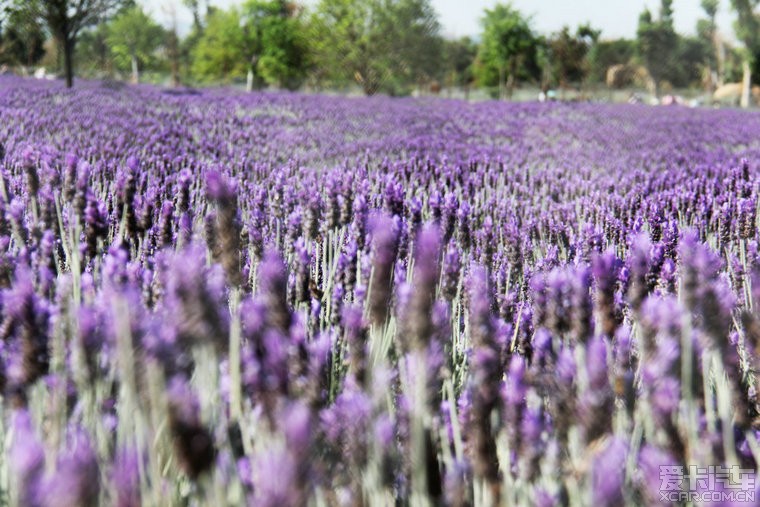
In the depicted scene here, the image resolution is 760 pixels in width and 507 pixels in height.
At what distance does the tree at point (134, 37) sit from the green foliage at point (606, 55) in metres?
35.8

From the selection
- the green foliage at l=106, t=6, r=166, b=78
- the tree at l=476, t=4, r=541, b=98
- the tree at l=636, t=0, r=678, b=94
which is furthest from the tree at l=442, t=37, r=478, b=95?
the green foliage at l=106, t=6, r=166, b=78

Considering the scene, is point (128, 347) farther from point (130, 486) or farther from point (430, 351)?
point (430, 351)

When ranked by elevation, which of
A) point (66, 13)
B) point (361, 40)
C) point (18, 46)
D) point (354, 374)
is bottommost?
point (354, 374)

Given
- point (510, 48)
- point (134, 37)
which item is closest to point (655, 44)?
point (510, 48)

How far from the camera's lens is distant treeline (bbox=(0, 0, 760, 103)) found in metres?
40.1

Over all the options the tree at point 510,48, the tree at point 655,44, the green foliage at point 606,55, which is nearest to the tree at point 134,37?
→ the tree at point 510,48

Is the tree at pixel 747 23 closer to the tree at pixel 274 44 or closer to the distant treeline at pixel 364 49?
the distant treeline at pixel 364 49

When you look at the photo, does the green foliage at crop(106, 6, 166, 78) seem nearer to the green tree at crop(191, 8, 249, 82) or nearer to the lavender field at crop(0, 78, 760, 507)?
the green tree at crop(191, 8, 249, 82)

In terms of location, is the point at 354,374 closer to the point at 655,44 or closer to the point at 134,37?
the point at 655,44

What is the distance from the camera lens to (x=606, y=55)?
69.0 metres

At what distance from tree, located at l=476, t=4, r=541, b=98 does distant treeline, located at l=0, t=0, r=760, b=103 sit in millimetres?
92

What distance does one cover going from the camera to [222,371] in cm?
147

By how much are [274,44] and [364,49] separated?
6.11 metres

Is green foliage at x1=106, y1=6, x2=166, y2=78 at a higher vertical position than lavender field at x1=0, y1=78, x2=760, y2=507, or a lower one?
higher
